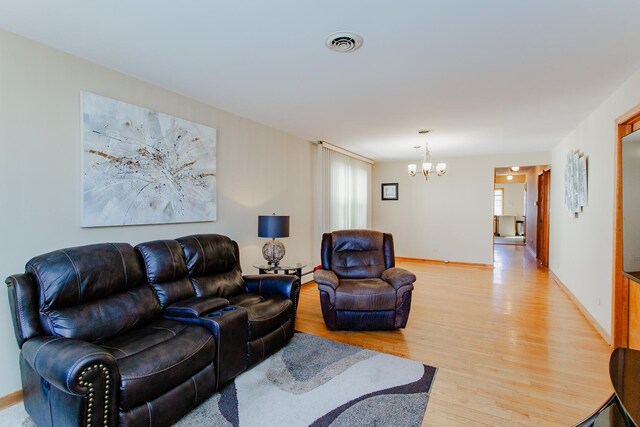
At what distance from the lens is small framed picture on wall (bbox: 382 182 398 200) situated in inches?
307

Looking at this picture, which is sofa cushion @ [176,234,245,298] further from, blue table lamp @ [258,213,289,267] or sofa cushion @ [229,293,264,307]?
blue table lamp @ [258,213,289,267]

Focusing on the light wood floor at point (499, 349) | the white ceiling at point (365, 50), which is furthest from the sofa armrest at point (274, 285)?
the white ceiling at point (365, 50)

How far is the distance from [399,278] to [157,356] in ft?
7.60

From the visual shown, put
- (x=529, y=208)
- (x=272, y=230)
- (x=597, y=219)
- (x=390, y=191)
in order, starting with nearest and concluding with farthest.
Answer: (x=597, y=219) < (x=272, y=230) < (x=390, y=191) < (x=529, y=208)

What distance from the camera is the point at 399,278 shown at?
3.32m

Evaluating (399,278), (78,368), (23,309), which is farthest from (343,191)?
(78,368)

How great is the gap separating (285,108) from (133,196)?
1828 millimetres

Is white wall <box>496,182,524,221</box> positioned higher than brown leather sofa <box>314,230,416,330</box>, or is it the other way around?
white wall <box>496,182,524,221</box>

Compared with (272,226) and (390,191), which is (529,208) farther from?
(272,226)

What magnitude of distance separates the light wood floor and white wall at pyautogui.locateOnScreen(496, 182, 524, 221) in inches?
349

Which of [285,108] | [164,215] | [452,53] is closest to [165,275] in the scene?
[164,215]

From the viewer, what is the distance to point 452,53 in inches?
91.1

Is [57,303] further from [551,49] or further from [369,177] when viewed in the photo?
[369,177]

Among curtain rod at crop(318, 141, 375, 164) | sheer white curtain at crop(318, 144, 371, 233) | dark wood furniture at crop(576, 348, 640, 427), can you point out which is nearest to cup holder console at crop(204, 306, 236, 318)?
dark wood furniture at crop(576, 348, 640, 427)
